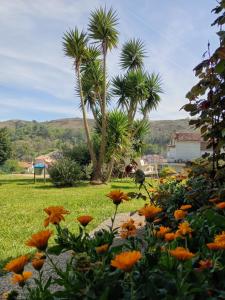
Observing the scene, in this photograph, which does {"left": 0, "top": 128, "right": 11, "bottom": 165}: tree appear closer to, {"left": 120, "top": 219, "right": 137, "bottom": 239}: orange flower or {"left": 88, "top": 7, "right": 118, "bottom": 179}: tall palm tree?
{"left": 88, "top": 7, "right": 118, "bottom": 179}: tall palm tree

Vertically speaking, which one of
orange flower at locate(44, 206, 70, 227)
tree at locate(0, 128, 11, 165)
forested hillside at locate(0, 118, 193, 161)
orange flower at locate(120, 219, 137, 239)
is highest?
forested hillside at locate(0, 118, 193, 161)

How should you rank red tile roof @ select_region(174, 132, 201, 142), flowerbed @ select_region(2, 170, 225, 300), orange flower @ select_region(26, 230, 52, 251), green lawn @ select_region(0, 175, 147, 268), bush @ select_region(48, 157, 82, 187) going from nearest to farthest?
1. flowerbed @ select_region(2, 170, 225, 300)
2. orange flower @ select_region(26, 230, 52, 251)
3. green lawn @ select_region(0, 175, 147, 268)
4. bush @ select_region(48, 157, 82, 187)
5. red tile roof @ select_region(174, 132, 201, 142)

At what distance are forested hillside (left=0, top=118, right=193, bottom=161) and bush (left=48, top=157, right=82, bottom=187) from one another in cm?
6579

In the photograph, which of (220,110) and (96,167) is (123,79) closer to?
(96,167)

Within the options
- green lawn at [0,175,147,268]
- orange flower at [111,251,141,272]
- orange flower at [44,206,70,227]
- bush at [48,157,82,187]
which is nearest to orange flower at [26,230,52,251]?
orange flower at [44,206,70,227]

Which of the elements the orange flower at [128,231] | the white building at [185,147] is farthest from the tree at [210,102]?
the white building at [185,147]

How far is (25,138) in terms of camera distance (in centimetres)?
11531

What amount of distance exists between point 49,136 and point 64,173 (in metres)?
109

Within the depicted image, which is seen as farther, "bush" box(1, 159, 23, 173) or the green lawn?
"bush" box(1, 159, 23, 173)

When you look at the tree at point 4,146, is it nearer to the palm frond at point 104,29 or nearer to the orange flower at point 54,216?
the palm frond at point 104,29

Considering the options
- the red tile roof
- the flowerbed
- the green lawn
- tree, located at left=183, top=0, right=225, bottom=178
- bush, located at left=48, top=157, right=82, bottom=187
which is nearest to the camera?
the flowerbed

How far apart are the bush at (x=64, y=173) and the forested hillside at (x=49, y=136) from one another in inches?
2590

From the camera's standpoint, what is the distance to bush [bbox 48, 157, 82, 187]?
1562 centimetres

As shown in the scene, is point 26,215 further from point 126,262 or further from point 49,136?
point 49,136
